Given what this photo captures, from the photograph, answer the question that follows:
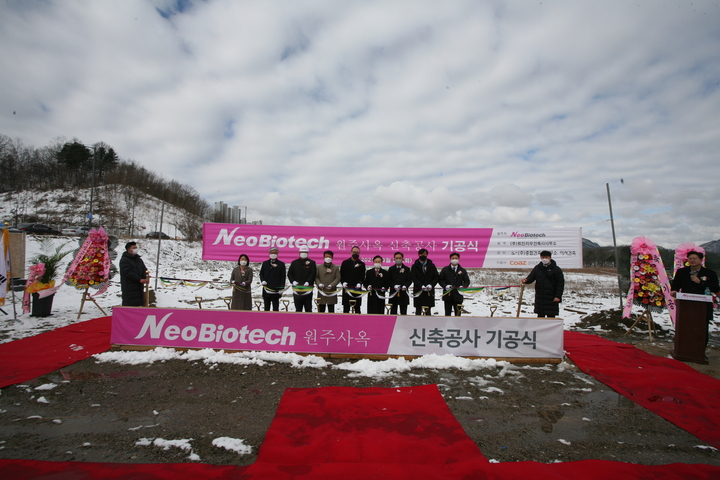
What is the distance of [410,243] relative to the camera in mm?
8297

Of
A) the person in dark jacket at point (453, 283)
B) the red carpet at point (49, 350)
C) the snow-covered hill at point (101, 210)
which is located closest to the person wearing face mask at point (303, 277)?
the person in dark jacket at point (453, 283)

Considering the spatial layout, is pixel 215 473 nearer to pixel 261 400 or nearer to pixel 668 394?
pixel 261 400

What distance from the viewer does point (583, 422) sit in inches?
130

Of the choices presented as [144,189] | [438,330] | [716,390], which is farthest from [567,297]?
[144,189]

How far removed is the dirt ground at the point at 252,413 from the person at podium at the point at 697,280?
1349mm

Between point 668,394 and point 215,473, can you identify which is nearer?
point 215,473

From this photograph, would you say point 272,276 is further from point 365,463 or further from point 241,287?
point 365,463

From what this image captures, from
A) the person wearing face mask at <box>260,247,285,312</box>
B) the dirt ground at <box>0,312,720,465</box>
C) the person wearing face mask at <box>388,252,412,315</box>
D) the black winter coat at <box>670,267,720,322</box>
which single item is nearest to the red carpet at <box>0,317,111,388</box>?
the dirt ground at <box>0,312,720,465</box>

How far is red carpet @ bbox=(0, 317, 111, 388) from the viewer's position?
4.30 m

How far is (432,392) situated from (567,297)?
10.7 meters

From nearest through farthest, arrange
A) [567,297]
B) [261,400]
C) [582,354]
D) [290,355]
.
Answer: [261,400]
[290,355]
[582,354]
[567,297]

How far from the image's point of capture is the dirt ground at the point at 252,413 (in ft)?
8.95

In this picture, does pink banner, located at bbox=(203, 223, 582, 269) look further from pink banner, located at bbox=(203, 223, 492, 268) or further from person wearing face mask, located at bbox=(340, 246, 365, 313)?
person wearing face mask, located at bbox=(340, 246, 365, 313)

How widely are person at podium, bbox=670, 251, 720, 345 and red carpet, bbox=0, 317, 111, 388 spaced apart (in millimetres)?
9722
